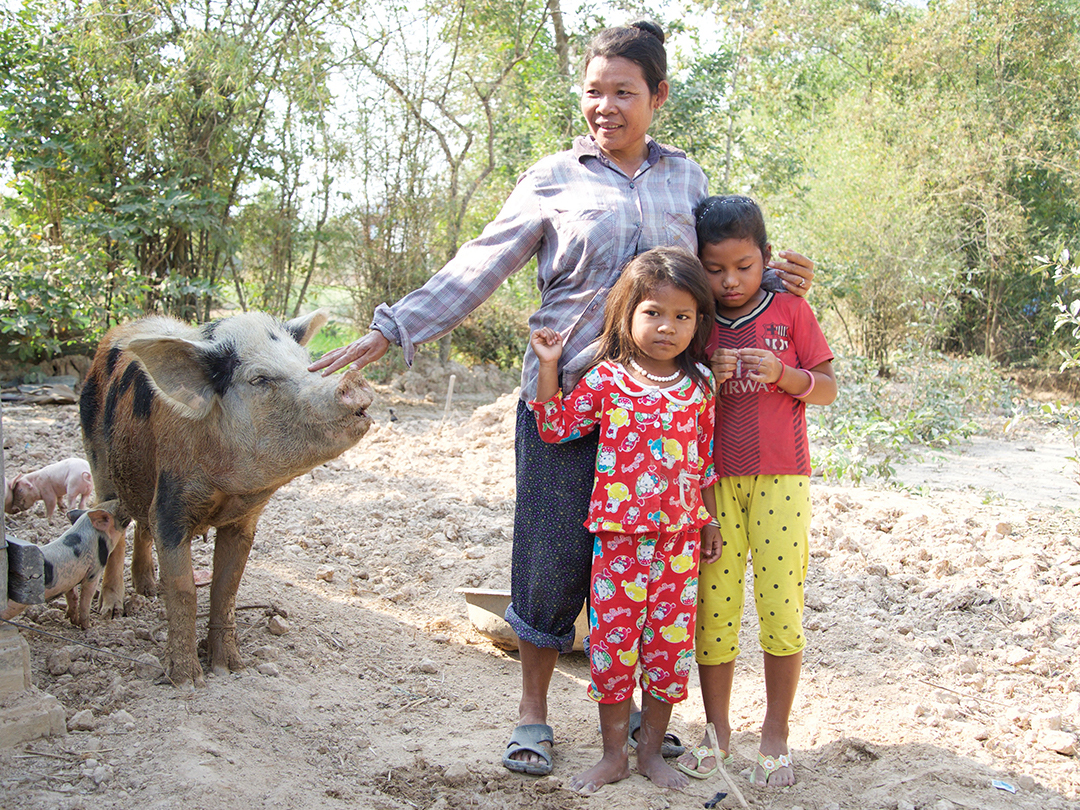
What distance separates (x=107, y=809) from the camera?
221cm

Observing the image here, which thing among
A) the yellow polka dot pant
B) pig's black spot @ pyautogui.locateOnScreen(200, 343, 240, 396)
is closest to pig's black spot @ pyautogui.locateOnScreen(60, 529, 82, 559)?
pig's black spot @ pyautogui.locateOnScreen(200, 343, 240, 396)

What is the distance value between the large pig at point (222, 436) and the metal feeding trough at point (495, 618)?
1036mm

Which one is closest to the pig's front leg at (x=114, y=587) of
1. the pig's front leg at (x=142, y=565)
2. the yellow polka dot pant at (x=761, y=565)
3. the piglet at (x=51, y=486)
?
the pig's front leg at (x=142, y=565)

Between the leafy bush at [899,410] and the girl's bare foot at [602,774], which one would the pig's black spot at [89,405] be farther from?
the leafy bush at [899,410]

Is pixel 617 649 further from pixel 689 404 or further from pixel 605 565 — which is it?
pixel 689 404

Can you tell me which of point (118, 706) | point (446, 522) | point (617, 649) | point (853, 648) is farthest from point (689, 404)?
point (446, 522)

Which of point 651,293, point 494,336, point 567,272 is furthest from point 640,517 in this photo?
point 494,336

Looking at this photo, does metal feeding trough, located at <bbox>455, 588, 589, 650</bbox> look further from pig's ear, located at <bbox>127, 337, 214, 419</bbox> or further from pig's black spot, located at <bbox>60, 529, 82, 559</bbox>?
pig's black spot, located at <bbox>60, 529, 82, 559</bbox>

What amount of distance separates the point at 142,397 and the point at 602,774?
222cm

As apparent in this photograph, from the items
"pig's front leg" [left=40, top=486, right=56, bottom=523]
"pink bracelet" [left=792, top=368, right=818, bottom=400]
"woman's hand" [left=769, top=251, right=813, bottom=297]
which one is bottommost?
"pig's front leg" [left=40, top=486, right=56, bottom=523]

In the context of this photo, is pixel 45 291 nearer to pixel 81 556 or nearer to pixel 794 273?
pixel 81 556

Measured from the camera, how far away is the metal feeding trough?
3.67 metres

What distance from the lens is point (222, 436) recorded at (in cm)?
302

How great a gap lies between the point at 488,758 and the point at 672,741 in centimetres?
61
